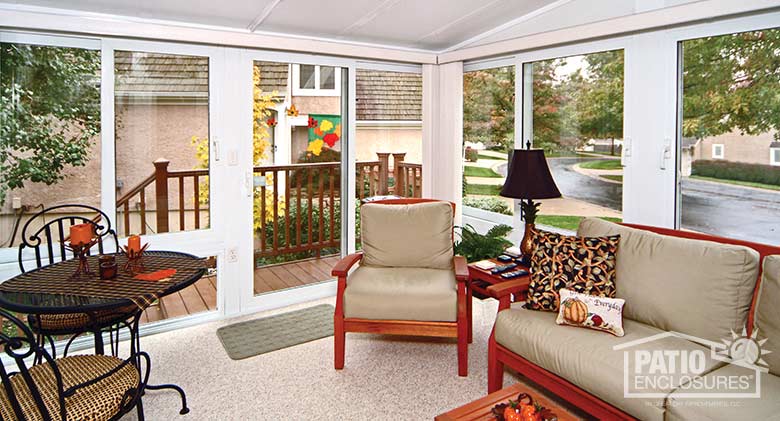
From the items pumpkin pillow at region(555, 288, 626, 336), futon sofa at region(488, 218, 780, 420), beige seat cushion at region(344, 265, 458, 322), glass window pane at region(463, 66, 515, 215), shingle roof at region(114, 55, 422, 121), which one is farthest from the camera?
glass window pane at region(463, 66, 515, 215)

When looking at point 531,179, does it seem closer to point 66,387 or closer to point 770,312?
point 770,312

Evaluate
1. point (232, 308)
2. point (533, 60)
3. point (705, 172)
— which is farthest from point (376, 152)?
point (705, 172)

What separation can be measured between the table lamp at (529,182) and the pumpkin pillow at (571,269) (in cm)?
43

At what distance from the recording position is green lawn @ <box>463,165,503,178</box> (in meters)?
4.54

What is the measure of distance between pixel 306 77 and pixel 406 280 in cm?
201

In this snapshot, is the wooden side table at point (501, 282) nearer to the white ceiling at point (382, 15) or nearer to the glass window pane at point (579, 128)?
the glass window pane at point (579, 128)

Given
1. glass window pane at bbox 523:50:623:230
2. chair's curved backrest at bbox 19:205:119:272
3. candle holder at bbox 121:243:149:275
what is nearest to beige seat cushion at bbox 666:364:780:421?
glass window pane at bbox 523:50:623:230

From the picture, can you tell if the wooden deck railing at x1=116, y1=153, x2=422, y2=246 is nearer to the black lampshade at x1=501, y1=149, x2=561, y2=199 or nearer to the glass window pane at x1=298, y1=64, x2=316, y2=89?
the glass window pane at x1=298, y1=64, x2=316, y2=89

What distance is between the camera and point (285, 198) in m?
4.32

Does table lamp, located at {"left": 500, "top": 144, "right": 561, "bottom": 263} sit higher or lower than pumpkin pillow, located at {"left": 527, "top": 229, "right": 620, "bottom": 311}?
higher

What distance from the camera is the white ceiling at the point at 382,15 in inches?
126

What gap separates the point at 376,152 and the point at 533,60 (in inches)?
60.8

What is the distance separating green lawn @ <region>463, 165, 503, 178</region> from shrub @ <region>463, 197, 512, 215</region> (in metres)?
0.21

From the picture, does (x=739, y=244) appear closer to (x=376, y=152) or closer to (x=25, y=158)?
(x=376, y=152)
